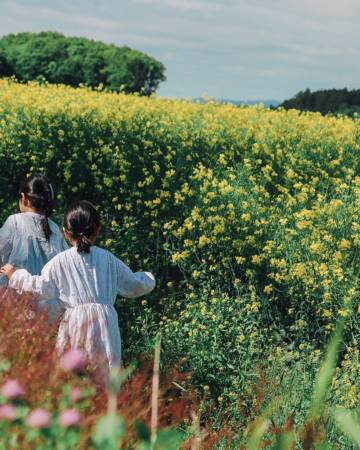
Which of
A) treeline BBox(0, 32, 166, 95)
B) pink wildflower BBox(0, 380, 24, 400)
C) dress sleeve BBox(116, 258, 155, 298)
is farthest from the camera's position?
treeline BBox(0, 32, 166, 95)

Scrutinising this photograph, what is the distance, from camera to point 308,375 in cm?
524

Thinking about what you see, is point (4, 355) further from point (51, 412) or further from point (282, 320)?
point (282, 320)

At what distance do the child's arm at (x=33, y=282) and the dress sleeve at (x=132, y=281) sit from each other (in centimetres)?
36

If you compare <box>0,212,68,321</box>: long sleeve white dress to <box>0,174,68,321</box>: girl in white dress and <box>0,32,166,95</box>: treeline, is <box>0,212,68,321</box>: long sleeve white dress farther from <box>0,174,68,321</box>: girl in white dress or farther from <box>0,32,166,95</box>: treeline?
<box>0,32,166,95</box>: treeline

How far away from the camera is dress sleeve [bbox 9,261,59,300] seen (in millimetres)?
4168

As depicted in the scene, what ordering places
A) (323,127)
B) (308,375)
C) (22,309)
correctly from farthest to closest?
(323,127) < (308,375) < (22,309)

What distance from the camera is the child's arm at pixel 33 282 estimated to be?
4.17 meters

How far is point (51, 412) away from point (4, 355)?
53 cm

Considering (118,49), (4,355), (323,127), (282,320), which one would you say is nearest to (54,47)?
(118,49)

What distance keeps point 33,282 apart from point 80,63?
40.1 m

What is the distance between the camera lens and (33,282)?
4.19 m

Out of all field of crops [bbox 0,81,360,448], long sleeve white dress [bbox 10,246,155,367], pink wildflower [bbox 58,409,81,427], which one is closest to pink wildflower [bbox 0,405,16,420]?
pink wildflower [bbox 58,409,81,427]

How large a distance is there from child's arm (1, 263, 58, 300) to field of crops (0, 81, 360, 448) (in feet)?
3.95

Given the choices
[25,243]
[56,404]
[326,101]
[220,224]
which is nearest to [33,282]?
[25,243]
